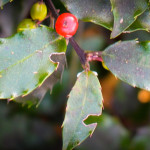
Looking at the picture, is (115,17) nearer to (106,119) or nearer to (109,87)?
(106,119)

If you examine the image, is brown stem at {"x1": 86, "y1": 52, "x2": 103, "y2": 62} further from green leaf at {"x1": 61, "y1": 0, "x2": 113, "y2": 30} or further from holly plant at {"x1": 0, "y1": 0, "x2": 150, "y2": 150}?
green leaf at {"x1": 61, "y1": 0, "x2": 113, "y2": 30}

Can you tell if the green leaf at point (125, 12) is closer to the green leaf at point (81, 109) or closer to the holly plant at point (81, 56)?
the holly plant at point (81, 56)

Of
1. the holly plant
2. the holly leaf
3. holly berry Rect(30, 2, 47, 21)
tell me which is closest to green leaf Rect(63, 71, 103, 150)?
the holly plant

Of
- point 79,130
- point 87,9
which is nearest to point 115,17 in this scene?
point 87,9

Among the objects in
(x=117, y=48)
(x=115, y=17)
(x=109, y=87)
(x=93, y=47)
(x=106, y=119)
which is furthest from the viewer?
(x=109, y=87)

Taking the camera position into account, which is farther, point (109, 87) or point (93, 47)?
point (109, 87)

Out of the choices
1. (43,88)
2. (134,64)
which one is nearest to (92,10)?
(134,64)

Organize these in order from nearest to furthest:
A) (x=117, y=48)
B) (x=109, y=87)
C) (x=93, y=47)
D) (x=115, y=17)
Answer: (x=115, y=17) < (x=117, y=48) < (x=93, y=47) < (x=109, y=87)

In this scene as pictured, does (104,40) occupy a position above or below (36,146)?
above
